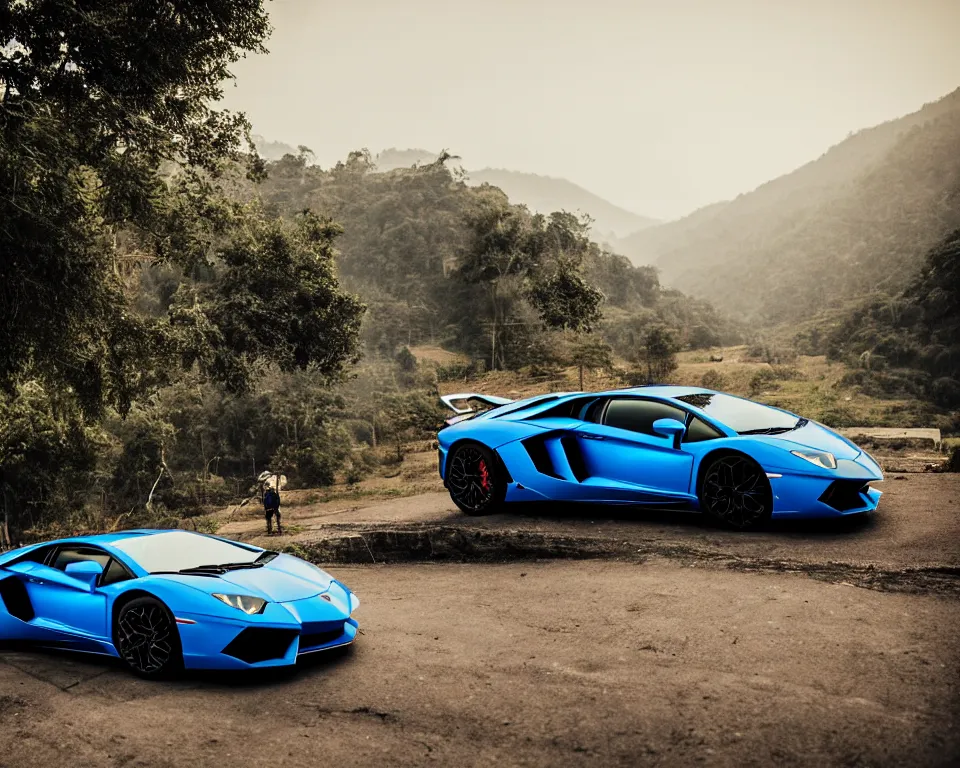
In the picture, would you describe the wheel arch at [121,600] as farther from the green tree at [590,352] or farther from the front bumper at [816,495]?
the green tree at [590,352]

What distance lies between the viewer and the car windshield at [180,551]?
675 centimetres

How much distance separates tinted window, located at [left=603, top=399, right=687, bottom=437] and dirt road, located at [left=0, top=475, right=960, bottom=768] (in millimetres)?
1313

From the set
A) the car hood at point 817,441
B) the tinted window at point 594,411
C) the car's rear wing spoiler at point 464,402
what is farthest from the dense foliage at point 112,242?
the car hood at point 817,441

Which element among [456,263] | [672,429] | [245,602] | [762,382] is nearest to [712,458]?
[672,429]

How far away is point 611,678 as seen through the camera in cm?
572

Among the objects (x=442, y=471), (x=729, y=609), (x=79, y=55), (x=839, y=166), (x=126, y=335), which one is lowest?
(x=729, y=609)

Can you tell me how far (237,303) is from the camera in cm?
Result: 2138

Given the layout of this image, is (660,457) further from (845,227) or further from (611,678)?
(845,227)

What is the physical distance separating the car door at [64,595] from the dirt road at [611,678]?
0.33 m

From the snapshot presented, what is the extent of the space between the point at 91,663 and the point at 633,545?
17.1ft

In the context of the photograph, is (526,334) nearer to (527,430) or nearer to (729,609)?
(527,430)

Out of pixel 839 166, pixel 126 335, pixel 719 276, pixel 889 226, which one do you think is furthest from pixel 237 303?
pixel 839 166

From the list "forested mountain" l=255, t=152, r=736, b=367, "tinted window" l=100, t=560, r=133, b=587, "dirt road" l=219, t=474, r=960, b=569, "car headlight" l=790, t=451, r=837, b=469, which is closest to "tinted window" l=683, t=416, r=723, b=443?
"car headlight" l=790, t=451, r=837, b=469

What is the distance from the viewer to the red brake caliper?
10.9 meters
